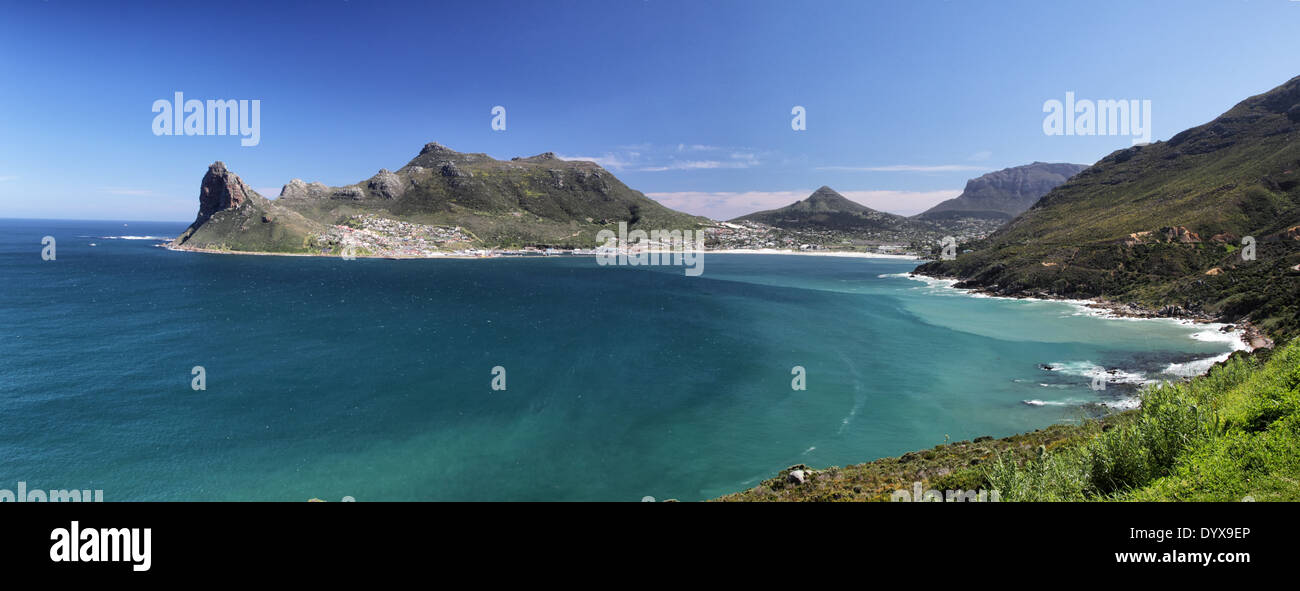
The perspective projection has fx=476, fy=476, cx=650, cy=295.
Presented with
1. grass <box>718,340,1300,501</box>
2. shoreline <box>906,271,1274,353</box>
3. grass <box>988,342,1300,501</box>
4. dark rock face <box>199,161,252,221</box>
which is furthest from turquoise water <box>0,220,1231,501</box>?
dark rock face <box>199,161,252,221</box>

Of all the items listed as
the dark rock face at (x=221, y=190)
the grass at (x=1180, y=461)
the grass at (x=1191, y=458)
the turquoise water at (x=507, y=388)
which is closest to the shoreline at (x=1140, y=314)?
the turquoise water at (x=507, y=388)

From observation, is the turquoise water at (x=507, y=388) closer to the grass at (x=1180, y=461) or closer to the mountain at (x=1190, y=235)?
the mountain at (x=1190, y=235)

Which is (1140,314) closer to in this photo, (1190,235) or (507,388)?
(1190,235)

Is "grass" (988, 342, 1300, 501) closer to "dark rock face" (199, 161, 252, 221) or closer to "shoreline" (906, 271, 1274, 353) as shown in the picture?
"shoreline" (906, 271, 1274, 353)

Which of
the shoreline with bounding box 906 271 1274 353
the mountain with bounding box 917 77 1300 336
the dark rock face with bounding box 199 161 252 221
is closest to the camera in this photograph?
the shoreline with bounding box 906 271 1274 353

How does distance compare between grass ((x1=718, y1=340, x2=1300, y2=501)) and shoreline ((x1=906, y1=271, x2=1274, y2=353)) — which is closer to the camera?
grass ((x1=718, y1=340, x2=1300, y2=501))
